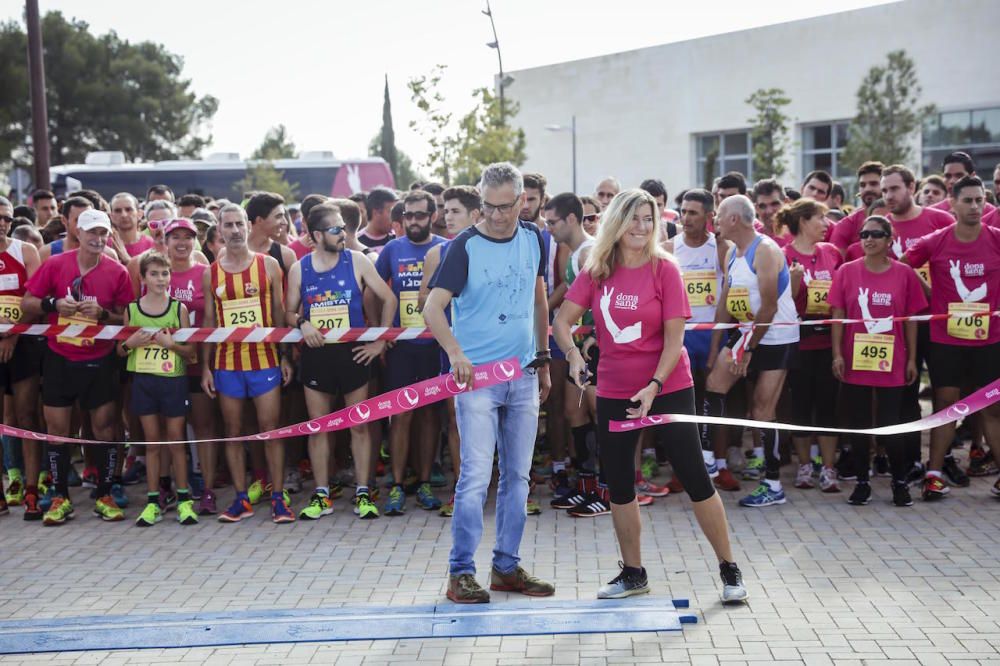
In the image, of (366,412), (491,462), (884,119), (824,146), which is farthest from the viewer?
(824,146)

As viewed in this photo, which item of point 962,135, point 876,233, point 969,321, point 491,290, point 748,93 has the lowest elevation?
point 969,321

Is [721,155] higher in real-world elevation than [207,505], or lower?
higher

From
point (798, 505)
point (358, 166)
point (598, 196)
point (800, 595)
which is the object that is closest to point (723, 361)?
point (798, 505)

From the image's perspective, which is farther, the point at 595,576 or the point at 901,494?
the point at 901,494

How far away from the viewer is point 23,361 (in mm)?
8148

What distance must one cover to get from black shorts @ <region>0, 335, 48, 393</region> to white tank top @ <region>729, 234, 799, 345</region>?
5.09 meters

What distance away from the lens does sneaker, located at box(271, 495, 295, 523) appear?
24.9 ft

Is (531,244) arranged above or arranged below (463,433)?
above

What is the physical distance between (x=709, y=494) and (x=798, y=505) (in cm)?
249

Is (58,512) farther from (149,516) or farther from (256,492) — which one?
(256,492)

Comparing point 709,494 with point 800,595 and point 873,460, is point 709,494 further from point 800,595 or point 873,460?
point 873,460

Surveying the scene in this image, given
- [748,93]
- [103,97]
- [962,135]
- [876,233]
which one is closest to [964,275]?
[876,233]

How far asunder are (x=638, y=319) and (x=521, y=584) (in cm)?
154

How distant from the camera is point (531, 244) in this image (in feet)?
18.9
